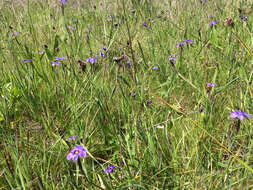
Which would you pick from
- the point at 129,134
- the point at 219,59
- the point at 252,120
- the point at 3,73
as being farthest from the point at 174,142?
the point at 3,73

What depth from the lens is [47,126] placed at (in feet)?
3.93

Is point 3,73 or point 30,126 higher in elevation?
point 3,73

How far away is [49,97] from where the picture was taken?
4.69 feet

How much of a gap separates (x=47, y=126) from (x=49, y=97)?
28cm

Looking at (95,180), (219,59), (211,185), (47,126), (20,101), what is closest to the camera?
(211,185)

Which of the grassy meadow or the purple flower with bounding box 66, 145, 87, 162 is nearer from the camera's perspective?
the purple flower with bounding box 66, 145, 87, 162

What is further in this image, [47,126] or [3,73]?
[3,73]

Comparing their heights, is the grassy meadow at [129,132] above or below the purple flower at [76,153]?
below

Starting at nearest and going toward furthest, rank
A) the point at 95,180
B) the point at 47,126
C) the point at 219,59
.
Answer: the point at 95,180, the point at 47,126, the point at 219,59

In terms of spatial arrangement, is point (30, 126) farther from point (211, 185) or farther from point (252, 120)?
point (252, 120)

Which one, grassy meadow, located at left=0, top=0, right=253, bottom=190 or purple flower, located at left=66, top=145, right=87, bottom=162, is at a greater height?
purple flower, located at left=66, top=145, right=87, bottom=162

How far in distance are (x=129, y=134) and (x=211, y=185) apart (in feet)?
1.23

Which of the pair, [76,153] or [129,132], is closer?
[76,153]

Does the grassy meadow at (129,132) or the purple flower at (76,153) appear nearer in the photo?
the purple flower at (76,153)
